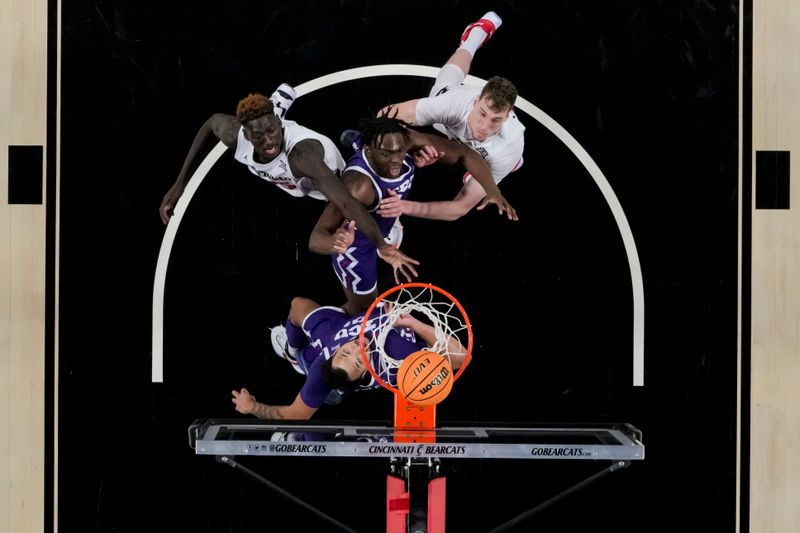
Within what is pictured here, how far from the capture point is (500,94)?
3.93 meters

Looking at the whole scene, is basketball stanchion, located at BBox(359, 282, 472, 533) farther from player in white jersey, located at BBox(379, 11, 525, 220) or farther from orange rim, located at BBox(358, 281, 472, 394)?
player in white jersey, located at BBox(379, 11, 525, 220)

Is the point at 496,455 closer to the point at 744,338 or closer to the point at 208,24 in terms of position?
the point at 744,338

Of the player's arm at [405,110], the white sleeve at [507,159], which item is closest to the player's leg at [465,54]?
the player's arm at [405,110]

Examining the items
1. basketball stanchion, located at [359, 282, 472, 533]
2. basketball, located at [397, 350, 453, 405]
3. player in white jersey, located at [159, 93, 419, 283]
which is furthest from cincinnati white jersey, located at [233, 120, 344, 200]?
basketball, located at [397, 350, 453, 405]

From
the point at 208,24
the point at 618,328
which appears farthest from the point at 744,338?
the point at 208,24

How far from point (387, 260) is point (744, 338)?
1864 millimetres

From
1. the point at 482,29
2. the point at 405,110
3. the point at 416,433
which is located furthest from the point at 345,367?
the point at 482,29

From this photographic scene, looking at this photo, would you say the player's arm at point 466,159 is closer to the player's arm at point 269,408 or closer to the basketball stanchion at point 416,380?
the basketball stanchion at point 416,380

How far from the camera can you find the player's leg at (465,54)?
3945 mm

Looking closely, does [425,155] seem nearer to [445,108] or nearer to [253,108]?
[445,108]

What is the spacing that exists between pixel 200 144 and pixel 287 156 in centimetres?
46

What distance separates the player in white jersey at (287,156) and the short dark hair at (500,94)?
0.80 meters

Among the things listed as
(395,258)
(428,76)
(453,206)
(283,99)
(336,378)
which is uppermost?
(428,76)

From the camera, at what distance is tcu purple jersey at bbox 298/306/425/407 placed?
380 centimetres
